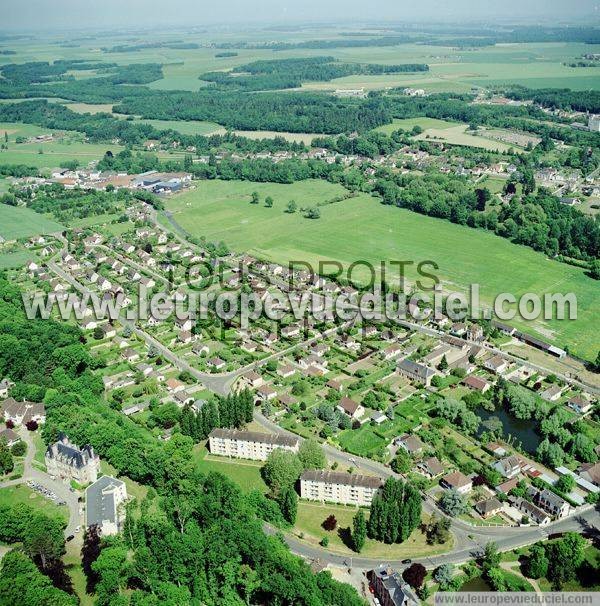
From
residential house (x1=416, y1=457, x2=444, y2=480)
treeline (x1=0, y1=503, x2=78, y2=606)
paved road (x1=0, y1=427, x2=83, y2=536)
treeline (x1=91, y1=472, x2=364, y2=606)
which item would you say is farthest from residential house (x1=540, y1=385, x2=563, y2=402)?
treeline (x1=0, y1=503, x2=78, y2=606)

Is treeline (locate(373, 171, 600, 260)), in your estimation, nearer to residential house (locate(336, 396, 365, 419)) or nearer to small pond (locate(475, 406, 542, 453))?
small pond (locate(475, 406, 542, 453))

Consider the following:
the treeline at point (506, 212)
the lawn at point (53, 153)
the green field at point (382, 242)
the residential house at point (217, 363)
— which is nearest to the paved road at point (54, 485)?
the residential house at point (217, 363)

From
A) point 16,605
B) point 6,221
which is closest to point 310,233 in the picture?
point 6,221

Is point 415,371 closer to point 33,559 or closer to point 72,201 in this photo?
point 33,559

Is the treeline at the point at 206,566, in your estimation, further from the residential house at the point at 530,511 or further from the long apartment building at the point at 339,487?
the residential house at the point at 530,511

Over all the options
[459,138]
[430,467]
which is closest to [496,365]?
[430,467]

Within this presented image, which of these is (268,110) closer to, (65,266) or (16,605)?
(65,266)
